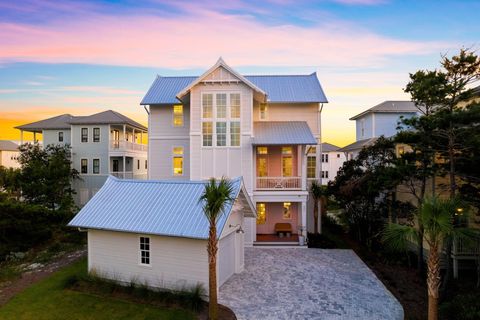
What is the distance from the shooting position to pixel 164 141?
23141 mm

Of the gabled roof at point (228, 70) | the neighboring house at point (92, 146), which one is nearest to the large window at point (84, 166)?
the neighboring house at point (92, 146)

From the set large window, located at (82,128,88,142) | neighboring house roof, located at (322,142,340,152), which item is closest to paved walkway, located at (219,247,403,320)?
large window, located at (82,128,88,142)

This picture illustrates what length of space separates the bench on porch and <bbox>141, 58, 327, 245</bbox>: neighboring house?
0.12 metres

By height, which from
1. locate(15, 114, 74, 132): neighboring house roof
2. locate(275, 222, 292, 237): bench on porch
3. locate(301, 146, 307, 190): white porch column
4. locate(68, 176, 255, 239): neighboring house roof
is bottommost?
locate(275, 222, 292, 237): bench on porch

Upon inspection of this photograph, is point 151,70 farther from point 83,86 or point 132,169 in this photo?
point 132,169

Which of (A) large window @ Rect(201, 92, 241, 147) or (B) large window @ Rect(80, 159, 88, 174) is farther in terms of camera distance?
(B) large window @ Rect(80, 159, 88, 174)

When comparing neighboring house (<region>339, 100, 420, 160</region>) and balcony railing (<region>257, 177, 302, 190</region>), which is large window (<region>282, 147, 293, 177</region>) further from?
neighboring house (<region>339, 100, 420, 160</region>)

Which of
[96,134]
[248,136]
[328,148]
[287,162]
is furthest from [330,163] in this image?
[96,134]

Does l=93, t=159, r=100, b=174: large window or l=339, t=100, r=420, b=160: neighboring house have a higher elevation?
l=339, t=100, r=420, b=160: neighboring house

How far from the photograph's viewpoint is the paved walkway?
10.3m

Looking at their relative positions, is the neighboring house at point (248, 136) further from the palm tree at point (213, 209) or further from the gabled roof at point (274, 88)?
the palm tree at point (213, 209)

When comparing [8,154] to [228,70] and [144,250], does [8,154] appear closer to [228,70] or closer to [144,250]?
[228,70]

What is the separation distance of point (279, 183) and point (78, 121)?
23.5 m

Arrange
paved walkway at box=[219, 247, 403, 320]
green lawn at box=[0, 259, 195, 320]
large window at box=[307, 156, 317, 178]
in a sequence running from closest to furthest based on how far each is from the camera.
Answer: green lawn at box=[0, 259, 195, 320]
paved walkway at box=[219, 247, 403, 320]
large window at box=[307, 156, 317, 178]
